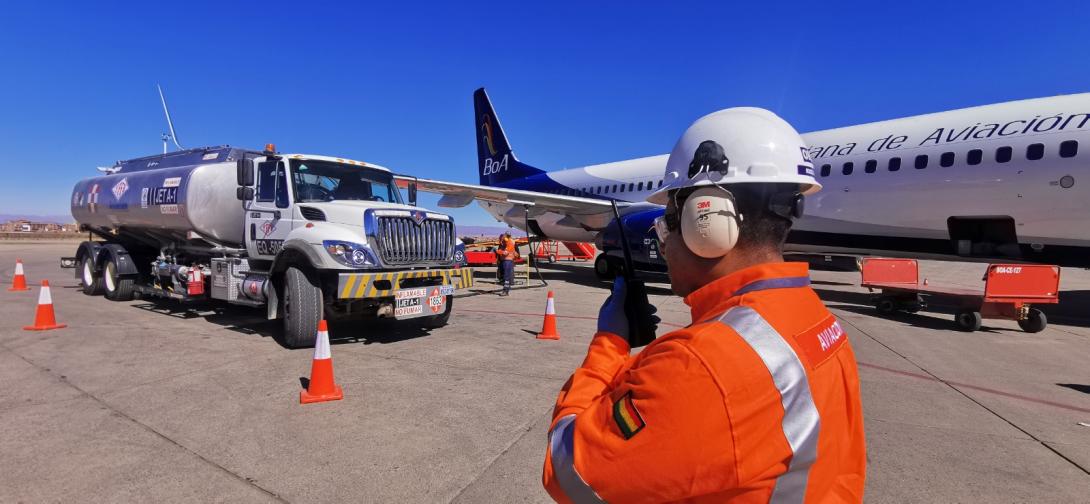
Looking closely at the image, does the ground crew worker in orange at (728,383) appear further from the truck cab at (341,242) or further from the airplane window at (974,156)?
the airplane window at (974,156)

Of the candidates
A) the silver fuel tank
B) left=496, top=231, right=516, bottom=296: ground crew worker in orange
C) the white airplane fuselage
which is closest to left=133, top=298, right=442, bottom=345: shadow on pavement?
the silver fuel tank

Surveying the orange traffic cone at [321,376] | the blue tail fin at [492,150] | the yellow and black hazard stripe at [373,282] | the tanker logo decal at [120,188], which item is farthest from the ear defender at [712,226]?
the blue tail fin at [492,150]

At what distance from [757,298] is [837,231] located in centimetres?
1213

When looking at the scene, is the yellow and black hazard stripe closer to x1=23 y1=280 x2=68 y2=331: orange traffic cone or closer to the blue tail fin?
x1=23 y1=280 x2=68 y2=331: orange traffic cone

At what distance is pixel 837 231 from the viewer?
11.7m

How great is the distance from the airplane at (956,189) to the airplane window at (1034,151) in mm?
12

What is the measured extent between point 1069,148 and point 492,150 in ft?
63.4

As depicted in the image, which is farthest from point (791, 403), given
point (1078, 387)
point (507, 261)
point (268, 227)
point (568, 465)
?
point (507, 261)

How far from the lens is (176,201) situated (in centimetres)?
887

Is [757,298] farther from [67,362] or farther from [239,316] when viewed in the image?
[239,316]

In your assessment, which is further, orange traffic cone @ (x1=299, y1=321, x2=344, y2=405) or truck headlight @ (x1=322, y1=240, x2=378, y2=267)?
truck headlight @ (x1=322, y1=240, x2=378, y2=267)

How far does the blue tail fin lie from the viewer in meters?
23.6

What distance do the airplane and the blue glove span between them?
24.3 feet

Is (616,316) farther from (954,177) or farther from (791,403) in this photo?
(954,177)
